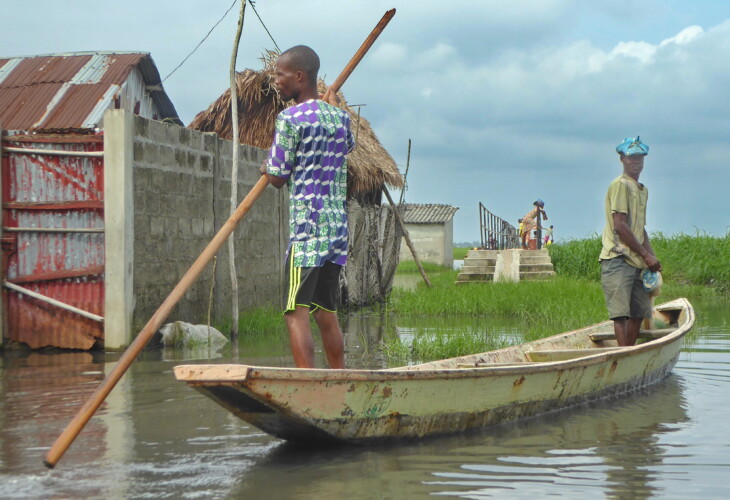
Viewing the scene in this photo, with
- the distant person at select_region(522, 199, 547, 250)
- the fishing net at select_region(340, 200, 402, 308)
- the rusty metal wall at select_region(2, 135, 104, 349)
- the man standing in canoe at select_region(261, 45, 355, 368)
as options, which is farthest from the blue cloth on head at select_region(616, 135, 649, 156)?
the distant person at select_region(522, 199, 547, 250)

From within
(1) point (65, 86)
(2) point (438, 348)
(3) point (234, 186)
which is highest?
(1) point (65, 86)

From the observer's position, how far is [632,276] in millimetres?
6727

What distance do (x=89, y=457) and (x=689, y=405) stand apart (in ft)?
12.6

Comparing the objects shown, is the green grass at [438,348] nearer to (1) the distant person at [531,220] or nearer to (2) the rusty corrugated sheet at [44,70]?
(2) the rusty corrugated sheet at [44,70]

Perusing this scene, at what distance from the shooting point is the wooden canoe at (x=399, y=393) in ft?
13.1

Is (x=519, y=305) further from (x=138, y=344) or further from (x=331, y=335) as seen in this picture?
(x=138, y=344)

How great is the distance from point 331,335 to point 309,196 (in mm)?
738

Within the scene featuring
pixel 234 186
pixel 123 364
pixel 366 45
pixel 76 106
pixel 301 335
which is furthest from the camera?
pixel 76 106

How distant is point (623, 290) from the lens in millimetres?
6691

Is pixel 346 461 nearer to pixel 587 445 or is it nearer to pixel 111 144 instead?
pixel 587 445

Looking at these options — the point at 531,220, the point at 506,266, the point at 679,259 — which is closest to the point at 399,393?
the point at 506,266

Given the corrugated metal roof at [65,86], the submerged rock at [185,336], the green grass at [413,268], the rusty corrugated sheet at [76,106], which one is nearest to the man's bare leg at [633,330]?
the submerged rock at [185,336]

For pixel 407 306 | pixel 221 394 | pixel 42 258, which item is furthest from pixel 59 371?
pixel 407 306

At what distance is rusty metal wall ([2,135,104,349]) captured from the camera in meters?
8.62
